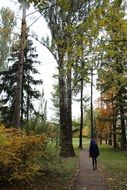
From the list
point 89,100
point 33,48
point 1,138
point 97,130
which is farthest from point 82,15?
point 97,130

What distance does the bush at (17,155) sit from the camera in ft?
40.0

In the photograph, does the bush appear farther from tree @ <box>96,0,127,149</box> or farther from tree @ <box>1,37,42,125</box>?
tree @ <box>1,37,42,125</box>

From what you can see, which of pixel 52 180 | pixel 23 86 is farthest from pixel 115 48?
pixel 23 86

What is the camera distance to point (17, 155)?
1290cm

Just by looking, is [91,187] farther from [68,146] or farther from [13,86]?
[13,86]

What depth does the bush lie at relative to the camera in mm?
12180

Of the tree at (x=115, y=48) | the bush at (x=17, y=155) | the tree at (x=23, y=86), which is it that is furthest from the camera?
the tree at (x=23, y=86)

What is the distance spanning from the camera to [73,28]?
10.9 meters

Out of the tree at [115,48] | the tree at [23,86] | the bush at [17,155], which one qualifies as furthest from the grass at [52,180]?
the tree at [23,86]

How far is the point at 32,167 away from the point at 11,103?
23.1m

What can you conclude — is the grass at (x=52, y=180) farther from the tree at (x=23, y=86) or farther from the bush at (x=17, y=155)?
the tree at (x=23, y=86)

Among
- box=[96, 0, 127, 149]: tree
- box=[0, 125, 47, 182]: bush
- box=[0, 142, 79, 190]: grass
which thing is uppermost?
box=[96, 0, 127, 149]: tree

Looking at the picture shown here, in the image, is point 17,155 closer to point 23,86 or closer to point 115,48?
point 115,48

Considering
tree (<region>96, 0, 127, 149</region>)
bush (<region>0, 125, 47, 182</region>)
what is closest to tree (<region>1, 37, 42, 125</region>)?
tree (<region>96, 0, 127, 149</region>)
